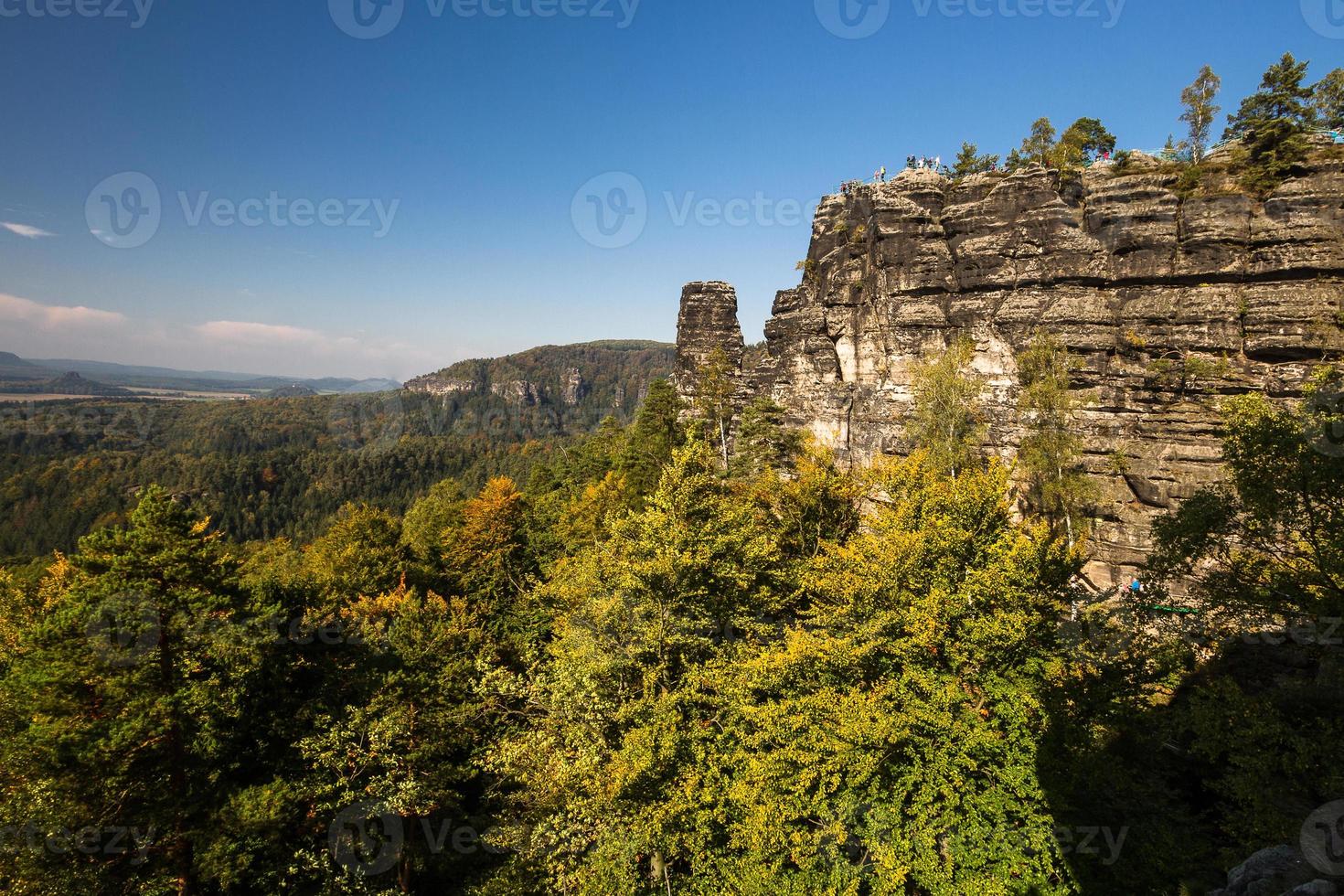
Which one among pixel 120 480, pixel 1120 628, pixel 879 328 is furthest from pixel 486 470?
pixel 1120 628

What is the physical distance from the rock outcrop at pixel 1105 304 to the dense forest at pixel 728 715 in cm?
1412

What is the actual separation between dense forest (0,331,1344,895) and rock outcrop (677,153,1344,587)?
14.1 metres

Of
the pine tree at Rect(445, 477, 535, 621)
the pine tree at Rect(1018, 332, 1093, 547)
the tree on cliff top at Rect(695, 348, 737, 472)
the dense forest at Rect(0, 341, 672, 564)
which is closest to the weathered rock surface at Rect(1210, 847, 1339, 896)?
the pine tree at Rect(1018, 332, 1093, 547)

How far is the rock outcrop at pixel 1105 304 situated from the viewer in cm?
2489

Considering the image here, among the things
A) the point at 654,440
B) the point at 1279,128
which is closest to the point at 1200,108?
the point at 1279,128

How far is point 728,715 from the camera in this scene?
620 inches

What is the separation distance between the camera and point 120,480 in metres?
122

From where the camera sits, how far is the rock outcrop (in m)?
24.9

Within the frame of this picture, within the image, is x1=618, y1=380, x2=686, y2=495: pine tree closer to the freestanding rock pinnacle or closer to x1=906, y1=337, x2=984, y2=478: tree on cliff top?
the freestanding rock pinnacle

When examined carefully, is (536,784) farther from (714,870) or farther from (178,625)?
(178,625)

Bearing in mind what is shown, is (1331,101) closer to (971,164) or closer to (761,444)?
(971,164)

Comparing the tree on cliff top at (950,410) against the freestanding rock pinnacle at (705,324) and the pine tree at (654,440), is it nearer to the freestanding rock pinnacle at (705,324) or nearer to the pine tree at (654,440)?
the pine tree at (654,440)

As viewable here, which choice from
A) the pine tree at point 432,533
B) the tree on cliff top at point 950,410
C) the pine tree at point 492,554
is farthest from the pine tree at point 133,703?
the tree on cliff top at point 950,410

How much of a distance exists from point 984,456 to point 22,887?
37.4 meters
